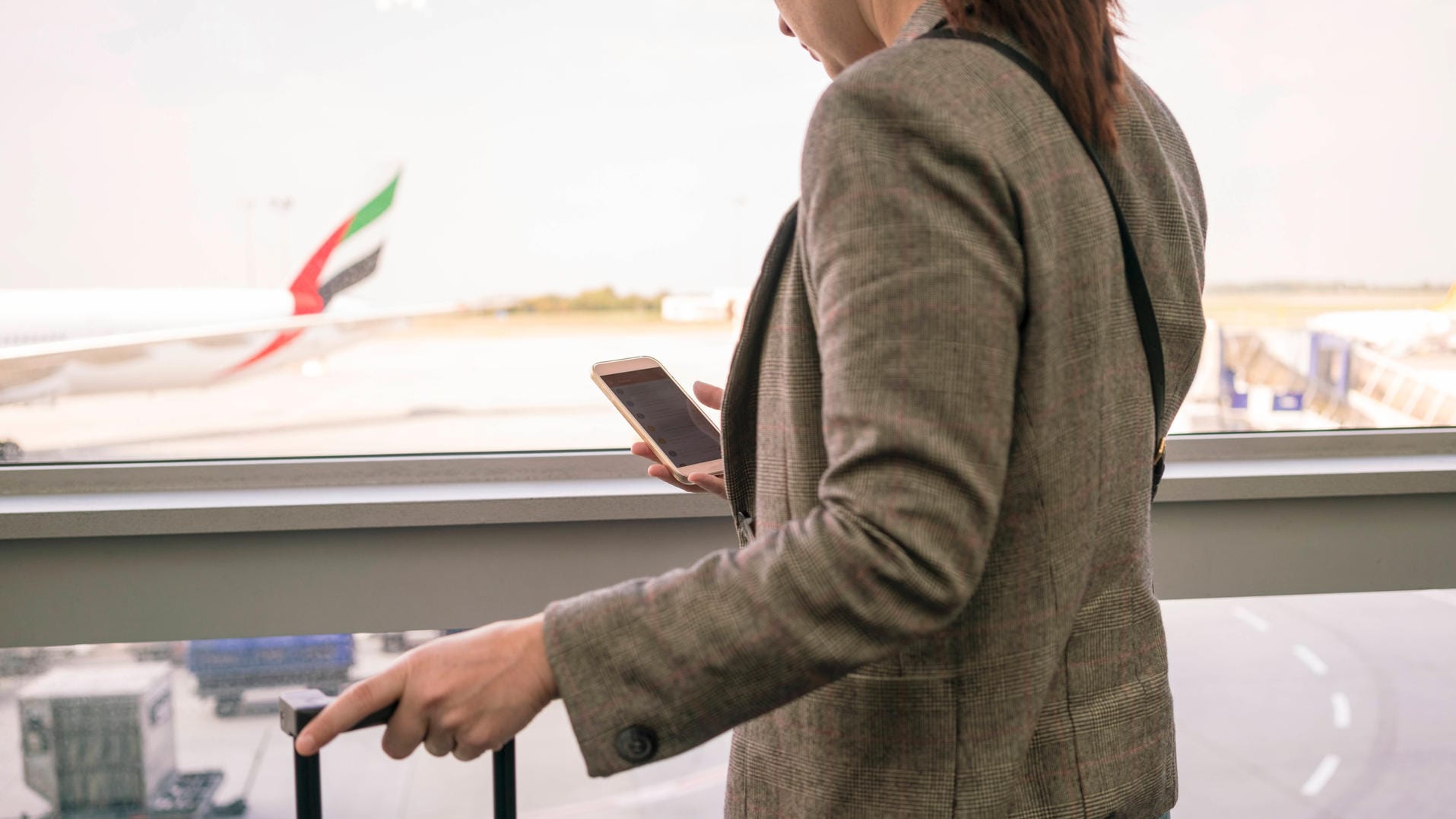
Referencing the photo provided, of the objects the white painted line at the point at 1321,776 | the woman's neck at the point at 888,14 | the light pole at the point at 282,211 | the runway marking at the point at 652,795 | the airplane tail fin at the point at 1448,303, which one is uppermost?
the woman's neck at the point at 888,14

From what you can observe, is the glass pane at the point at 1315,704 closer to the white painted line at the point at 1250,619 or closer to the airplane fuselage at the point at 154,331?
the white painted line at the point at 1250,619

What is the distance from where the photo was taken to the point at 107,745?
1884 mm

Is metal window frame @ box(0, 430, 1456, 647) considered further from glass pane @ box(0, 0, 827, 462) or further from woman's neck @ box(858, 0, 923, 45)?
woman's neck @ box(858, 0, 923, 45)

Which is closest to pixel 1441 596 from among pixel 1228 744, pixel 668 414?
pixel 1228 744

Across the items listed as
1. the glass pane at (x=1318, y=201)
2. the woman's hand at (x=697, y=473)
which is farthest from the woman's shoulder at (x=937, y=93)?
the glass pane at (x=1318, y=201)

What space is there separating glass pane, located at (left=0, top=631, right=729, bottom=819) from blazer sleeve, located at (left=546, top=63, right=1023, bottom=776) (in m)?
1.43

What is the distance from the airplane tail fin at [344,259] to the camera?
1.86m

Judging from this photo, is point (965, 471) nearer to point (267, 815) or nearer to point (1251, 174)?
point (267, 815)

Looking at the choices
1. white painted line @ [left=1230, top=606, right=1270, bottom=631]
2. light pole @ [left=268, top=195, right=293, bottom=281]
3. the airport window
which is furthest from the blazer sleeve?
white painted line @ [left=1230, top=606, right=1270, bottom=631]

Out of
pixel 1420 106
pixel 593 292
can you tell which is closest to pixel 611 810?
pixel 593 292

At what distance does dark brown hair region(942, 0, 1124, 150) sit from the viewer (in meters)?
0.50

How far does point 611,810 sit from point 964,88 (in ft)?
5.38

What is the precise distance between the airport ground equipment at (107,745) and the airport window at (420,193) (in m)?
0.40

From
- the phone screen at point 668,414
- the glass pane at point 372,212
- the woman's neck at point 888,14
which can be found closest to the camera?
the woman's neck at point 888,14
